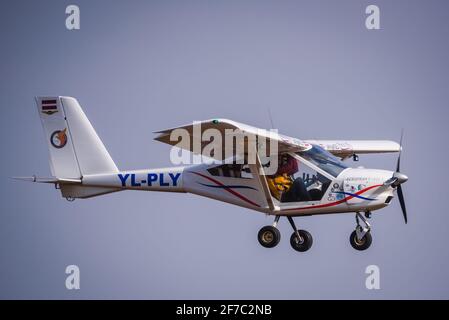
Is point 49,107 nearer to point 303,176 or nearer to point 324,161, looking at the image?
point 303,176

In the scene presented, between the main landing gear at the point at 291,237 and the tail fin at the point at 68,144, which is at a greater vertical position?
the tail fin at the point at 68,144

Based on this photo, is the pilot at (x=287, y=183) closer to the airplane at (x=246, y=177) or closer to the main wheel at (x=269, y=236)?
the airplane at (x=246, y=177)

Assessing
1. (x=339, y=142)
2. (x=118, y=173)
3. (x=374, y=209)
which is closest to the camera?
(x=374, y=209)

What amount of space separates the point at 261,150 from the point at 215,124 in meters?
2.25

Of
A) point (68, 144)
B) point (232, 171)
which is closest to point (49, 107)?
point (68, 144)

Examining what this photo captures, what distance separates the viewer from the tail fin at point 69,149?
22.8 metres

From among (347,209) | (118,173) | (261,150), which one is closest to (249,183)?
(261,150)

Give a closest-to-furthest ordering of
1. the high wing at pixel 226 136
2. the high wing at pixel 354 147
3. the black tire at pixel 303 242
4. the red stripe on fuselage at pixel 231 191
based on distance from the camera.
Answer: the high wing at pixel 226 136
the black tire at pixel 303 242
the red stripe on fuselage at pixel 231 191
the high wing at pixel 354 147

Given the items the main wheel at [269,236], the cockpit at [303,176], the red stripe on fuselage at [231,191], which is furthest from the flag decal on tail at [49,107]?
the main wheel at [269,236]

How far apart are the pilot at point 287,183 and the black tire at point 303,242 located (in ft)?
3.21

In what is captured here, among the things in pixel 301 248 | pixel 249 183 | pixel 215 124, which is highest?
pixel 215 124

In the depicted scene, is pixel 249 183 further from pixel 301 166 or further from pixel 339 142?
pixel 339 142

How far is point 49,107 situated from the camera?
75.2 ft

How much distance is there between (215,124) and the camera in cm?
1836
